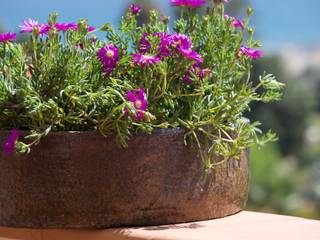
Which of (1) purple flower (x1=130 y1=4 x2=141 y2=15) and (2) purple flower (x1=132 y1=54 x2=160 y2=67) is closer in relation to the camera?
(2) purple flower (x1=132 y1=54 x2=160 y2=67)

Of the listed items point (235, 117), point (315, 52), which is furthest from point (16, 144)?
point (315, 52)

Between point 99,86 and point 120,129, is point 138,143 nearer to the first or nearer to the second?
point 120,129

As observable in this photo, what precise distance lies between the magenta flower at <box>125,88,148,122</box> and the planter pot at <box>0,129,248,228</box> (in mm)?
72

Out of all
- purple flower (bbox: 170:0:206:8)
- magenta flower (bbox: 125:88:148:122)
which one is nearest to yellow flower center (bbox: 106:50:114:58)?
magenta flower (bbox: 125:88:148:122)

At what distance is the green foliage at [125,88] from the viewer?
1302 mm

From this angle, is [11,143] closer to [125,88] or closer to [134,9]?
[125,88]

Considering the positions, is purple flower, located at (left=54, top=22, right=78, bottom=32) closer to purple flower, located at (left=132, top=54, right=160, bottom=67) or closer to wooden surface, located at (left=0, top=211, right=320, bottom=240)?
purple flower, located at (left=132, top=54, right=160, bottom=67)

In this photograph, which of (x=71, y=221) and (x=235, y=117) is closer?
(x=71, y=221)

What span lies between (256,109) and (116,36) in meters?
30.0

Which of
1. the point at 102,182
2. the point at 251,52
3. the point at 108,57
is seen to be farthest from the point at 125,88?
the point at 251,52

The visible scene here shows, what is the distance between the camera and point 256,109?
31047 mm

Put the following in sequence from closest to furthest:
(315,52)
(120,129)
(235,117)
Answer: (120,129) < (235,117) < (315,52)

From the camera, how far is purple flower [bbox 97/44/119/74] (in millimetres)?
1330

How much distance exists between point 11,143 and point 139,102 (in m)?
0.29
